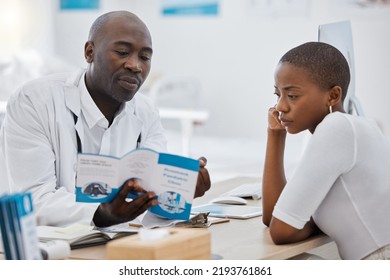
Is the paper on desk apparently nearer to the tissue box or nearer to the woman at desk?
the woman at desk

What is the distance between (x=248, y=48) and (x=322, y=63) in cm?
546

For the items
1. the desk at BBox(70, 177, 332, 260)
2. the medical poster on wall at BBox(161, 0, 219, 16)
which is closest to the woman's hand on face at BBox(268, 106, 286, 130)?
the desk at BBox(70, 177, 332, 260)

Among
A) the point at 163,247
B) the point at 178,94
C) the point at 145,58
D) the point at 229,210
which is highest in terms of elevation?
the point at 145,58

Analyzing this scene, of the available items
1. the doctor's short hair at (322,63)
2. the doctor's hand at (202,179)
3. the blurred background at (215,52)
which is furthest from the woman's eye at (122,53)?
the blurred background at (215,52)

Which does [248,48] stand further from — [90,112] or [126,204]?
[126,204]

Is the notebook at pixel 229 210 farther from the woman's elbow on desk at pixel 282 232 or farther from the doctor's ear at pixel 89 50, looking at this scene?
the doctor's ear at pixel 89 50

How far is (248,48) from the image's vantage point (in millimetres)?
7426

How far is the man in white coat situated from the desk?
0.17 metres

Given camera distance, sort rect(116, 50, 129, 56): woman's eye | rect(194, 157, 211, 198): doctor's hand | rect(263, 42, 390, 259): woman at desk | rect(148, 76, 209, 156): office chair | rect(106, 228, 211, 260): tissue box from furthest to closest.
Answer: rect(148, 76, 209, 156): office chair < rect(116, 50, 129, 56): woman's eye < rect(194, 157, 211, 198): doctor's hand < rect(263, 42, 390, 259): woman at desk < rect(106, 228, 211, 260): tissue box

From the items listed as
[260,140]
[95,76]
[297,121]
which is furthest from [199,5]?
[297,121]

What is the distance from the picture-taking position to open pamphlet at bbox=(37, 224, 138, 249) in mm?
1833

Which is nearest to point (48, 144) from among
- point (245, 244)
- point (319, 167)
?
point (245, 244)

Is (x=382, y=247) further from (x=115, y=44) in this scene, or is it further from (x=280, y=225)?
(x=115, y=44)

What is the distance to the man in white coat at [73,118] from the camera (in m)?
2.25
